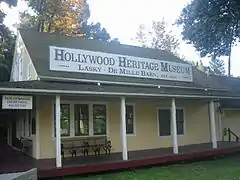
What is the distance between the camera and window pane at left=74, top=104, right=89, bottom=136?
13336mm

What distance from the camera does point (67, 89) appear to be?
10.6 metres

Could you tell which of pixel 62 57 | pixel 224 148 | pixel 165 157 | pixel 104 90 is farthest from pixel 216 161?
pixel 62 57

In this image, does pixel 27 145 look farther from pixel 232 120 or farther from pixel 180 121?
pixel 232 120

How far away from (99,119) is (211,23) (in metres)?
7.38

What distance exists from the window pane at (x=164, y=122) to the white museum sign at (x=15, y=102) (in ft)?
26.0

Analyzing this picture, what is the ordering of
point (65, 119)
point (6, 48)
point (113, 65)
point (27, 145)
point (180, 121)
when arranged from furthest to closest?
point (6, 48), point (180, 121), point (113, 65), point (27, 145), point (65, 119)

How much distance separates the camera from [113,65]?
47.8 ft

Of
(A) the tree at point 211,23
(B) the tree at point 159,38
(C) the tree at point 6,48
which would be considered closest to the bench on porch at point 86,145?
(A) the tree at point 211,23

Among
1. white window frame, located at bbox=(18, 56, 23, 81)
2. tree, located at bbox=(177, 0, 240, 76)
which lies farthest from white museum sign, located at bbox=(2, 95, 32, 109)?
tree, located at bbox=(177, 0, 240, 76)

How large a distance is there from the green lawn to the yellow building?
43.6 inches

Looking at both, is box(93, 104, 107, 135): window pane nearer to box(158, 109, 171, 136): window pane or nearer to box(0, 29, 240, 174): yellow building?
box(0, 29, 240, 174): yellow building

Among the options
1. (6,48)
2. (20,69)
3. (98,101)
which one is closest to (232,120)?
(98,101)

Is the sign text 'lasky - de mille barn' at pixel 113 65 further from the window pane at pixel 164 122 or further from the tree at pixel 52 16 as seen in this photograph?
the tree at pixel 52 16

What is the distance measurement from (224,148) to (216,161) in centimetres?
132
